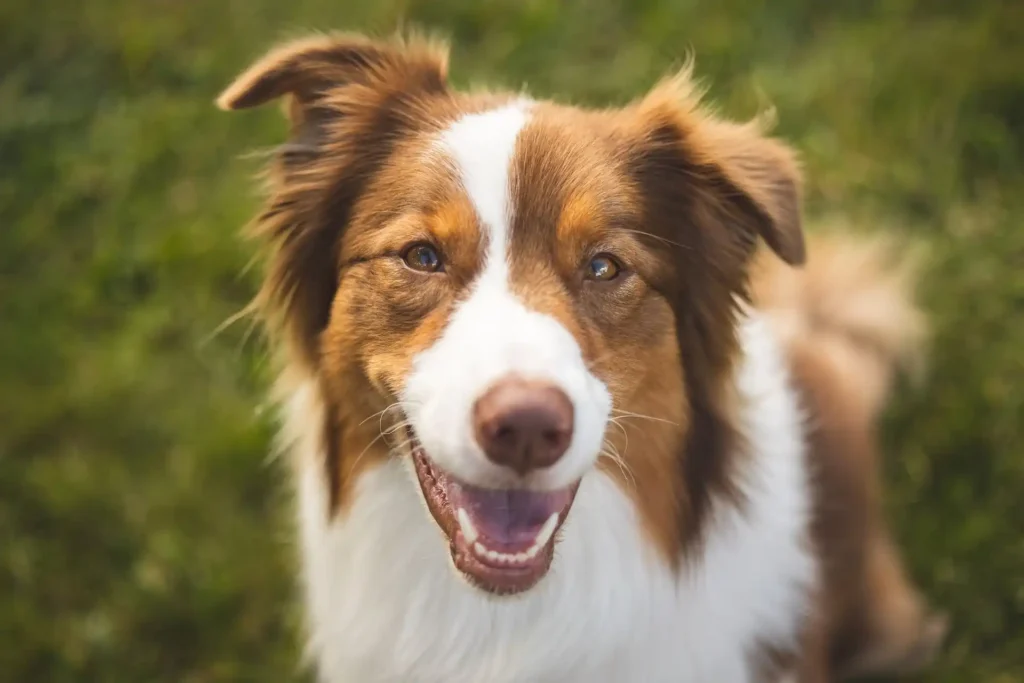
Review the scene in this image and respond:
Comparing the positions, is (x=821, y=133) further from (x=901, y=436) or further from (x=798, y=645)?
(x=798, y=645)

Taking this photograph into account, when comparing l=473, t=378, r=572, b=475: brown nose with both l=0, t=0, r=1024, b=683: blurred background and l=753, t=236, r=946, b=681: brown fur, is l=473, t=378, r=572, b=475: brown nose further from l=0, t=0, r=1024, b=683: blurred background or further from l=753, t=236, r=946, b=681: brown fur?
l=0, t=0, r=1024, b=683: blurred background

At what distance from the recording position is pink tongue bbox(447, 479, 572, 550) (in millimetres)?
2021

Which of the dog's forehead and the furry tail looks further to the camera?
the furry tail

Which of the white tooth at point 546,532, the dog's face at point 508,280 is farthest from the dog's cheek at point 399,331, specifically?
the white tooth at point 546,532

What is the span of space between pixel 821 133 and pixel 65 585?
3480 mm

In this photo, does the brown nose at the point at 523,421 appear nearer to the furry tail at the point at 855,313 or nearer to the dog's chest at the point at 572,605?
the dog's chest at the point at 572,605

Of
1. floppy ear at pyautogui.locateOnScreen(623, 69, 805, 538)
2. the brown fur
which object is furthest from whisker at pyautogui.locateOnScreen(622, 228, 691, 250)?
the brown fur

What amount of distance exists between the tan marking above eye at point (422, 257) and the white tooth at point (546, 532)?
21.6 inches

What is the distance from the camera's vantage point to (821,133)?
14.5 ft

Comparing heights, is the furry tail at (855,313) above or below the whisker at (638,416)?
above

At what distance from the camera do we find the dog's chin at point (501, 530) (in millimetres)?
2002

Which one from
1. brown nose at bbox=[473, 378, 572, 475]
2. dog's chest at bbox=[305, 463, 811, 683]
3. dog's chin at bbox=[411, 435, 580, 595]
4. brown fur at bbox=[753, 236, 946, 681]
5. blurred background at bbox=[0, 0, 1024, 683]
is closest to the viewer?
brown nose at bbox=[473, 378, 572, 475]

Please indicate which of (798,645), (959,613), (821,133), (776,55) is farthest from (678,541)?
(776,55)

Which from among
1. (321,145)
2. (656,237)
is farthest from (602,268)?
(321,145)
